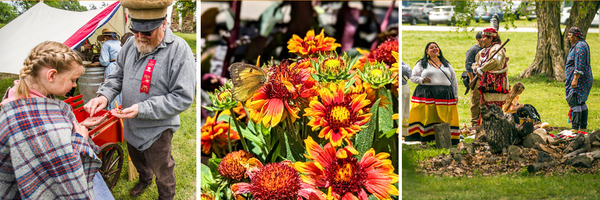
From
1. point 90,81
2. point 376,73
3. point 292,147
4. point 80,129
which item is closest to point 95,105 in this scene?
point 80,129

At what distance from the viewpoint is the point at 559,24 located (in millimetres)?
3426

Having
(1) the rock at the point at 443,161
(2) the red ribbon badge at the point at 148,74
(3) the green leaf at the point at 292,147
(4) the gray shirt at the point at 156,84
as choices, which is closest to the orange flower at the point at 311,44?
(3) the green leaf at the point at 292,147

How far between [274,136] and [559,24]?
6.86ft

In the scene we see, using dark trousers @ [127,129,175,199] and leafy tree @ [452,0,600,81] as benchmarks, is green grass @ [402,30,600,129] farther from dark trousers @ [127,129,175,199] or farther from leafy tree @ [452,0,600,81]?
dark trousers @ [127,129,175,199]

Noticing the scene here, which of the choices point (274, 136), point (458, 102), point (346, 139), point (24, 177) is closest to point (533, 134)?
point (458, 102)

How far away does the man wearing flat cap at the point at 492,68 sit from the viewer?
3.36m

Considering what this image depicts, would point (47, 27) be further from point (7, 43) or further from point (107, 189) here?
point (107, 189)

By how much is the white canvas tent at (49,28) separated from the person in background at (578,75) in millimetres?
2873

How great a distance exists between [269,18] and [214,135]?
0.79 metres

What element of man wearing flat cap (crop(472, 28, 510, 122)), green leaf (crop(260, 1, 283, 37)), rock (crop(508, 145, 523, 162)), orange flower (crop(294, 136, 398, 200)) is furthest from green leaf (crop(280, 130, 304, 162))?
rock (crop(508, 145, 523, 162))

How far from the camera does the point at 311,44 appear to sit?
120 inches

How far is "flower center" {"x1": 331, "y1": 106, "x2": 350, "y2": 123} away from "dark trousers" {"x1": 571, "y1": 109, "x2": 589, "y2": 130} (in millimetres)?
1708

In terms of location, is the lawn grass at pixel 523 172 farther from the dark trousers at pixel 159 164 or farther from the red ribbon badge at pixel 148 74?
the red ribbon badge at pixel 148 74

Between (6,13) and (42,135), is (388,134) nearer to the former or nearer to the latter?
(42,135)
